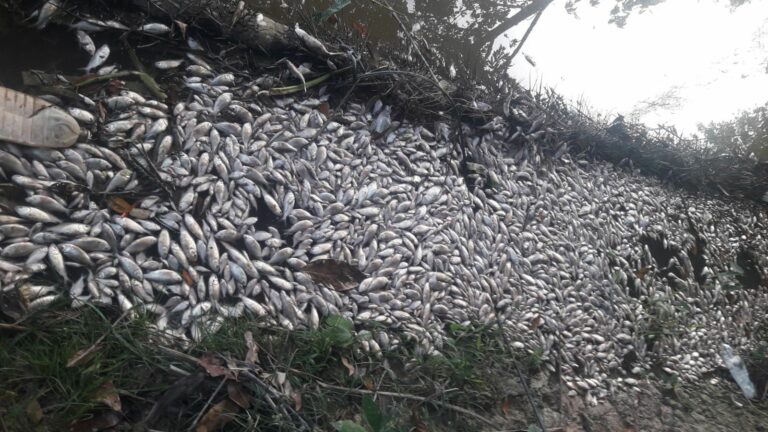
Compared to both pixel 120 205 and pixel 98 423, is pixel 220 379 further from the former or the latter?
pixel 120 205

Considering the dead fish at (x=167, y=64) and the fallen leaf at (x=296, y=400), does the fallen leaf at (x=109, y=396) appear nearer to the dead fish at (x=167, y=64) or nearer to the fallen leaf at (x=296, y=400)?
the fallen leaf at (x=296, y=400)

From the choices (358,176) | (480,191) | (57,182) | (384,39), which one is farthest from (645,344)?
(57,182)

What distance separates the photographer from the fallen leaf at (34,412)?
1.48 m

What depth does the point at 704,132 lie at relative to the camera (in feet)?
20.5

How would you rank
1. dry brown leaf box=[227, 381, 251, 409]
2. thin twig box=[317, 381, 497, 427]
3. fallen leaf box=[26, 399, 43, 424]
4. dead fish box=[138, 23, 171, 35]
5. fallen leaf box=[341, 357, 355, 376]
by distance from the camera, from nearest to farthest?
fallen leaf box=[26, 399, 43, 424]
dry brown leaf box=[227, 381, 251, 409]
thin twig box=[317, 381, 497, 427]
fallen leaf box=[341, 357, 355, 376]
dead fish box=[138, 23, 171, 35]

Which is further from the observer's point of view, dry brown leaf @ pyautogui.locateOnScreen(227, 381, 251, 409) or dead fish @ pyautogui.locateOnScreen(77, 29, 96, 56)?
dead fish @ pyautogui.locateOnScreen(77, 29, 96, 56)

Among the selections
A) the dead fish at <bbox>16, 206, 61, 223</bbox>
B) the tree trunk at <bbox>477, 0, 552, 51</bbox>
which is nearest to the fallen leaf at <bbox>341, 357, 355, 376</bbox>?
the dead fish at <bbox>16, 206, 61, 223</bbox>

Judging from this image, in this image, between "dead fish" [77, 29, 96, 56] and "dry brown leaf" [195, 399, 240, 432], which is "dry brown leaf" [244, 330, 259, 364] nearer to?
"dry brown leaf" [195, 399, 240, 432]

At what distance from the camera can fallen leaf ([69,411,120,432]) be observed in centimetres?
153

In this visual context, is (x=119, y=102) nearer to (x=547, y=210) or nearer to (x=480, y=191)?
(x=480, y=191)

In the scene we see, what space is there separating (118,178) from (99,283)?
441mm

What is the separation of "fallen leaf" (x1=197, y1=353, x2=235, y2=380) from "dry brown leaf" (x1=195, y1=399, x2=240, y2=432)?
0.10 metres

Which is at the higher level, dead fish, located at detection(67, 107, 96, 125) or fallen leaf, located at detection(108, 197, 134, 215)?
dead fish, located at detection(67, 107, 96, 125)

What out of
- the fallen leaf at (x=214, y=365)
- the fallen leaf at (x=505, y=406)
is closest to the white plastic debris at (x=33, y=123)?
the fallen leaf at (x=214, y=365)
